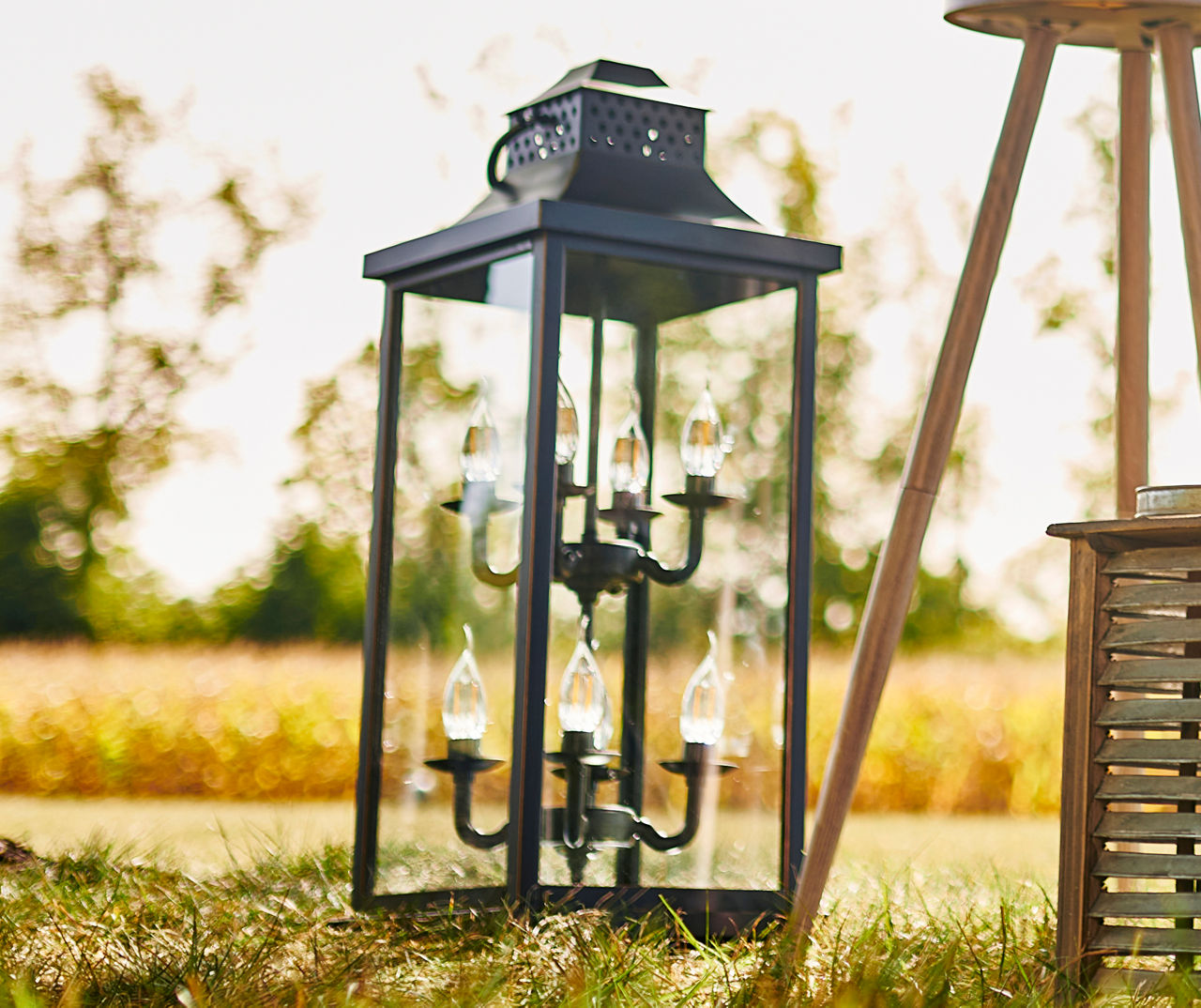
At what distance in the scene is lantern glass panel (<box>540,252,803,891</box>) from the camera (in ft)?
9.16

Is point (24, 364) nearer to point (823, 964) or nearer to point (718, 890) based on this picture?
point (718, 890)

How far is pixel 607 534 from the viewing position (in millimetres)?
2980

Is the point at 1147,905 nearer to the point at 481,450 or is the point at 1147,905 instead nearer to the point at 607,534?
the point at 607,534

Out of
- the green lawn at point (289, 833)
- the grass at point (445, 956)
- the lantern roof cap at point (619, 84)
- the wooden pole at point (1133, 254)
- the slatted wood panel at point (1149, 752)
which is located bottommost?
the green lawn at point (289, 833)

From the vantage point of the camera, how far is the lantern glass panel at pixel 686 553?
9.16ft

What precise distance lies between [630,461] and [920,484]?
0.72m

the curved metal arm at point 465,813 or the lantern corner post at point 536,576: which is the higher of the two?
the lantern corner post at point 536,576

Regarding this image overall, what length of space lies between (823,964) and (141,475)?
7.18 m

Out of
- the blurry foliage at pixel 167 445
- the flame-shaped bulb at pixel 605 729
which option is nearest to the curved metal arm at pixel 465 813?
the flame-shaped bulb at pixel 605 729

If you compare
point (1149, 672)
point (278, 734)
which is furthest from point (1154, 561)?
point (278, 734)

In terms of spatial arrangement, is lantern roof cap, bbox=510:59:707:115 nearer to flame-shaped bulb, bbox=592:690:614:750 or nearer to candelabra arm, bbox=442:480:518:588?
candelabra arm, bbox=442:480:518:588

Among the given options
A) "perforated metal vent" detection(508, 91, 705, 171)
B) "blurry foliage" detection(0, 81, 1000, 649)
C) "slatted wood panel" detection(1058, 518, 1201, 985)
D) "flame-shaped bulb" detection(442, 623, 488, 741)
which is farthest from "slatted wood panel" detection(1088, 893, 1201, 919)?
"blurry foliage" detection(0, 81, 1000, 649)

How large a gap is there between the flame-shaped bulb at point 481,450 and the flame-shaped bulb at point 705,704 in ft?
1.84

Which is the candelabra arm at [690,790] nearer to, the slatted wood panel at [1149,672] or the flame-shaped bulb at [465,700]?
the flame-shaped bulb at [465,700]
